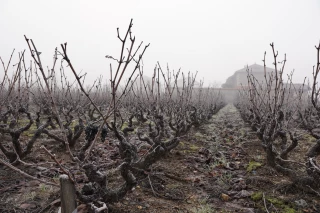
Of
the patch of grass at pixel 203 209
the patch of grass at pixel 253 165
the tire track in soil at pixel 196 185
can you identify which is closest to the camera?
the patch of grass at pixel 203 209

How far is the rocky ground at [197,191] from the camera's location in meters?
3.06

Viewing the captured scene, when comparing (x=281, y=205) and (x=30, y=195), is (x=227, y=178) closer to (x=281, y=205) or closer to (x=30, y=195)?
(x=281, y=205)

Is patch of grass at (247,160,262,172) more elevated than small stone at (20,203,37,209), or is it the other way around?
small stone at (20,203,37,209)

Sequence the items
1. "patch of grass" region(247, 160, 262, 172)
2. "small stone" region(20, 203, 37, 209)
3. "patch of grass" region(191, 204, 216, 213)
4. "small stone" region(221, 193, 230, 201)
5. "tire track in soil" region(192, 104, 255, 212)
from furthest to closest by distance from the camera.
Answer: "patch of grass" region(247, 160, 262, 172), "small stone" region(221, 193, 230, 201), "tire track in soil" region(192, 104, 255, 212), "patch of grass" region(191, 204, 216, 213), "small stone" region(20, 203, 37, 209)

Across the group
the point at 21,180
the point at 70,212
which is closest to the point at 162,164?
the point at 21,180

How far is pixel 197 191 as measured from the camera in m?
3.72

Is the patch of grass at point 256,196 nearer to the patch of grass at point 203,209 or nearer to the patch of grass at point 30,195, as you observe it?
the patch of grass at point 203,209

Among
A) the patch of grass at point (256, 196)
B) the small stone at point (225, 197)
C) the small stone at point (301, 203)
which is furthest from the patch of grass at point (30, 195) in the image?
the small stone at point (301, 203)

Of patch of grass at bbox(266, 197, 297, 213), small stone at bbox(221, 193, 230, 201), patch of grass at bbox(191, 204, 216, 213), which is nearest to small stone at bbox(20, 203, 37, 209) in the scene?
patch of grass at bbox(191, 204, 216, 213)

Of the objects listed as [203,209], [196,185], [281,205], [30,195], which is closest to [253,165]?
[196,185]

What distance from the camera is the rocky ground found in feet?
10.1

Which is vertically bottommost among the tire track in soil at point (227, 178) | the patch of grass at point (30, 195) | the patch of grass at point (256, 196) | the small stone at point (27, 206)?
the tire track in soil at point (227, 178)

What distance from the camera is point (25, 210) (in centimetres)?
287

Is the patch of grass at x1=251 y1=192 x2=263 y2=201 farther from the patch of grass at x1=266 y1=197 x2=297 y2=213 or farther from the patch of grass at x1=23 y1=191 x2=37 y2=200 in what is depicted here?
the patch of grass at x1=23 y1=191 x2=37 y2=200
